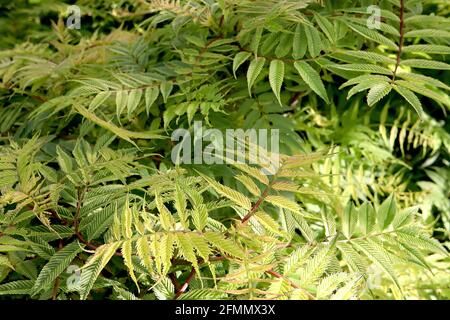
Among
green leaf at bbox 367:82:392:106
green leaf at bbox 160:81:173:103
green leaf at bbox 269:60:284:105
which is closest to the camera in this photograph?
green leaf at bbox 367:82:392:106

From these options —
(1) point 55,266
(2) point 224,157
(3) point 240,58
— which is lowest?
(1) point 55,266

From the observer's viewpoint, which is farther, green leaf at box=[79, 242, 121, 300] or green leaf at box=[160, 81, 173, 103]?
green leaf at box=[160, 81, 173, 103]

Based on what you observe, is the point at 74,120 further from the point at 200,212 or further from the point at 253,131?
the point at 200,212

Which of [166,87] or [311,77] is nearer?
[311,77]

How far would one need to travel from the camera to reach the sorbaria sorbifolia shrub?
84 cm

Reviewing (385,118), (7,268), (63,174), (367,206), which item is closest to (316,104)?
(385,118)

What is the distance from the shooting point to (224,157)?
845mm

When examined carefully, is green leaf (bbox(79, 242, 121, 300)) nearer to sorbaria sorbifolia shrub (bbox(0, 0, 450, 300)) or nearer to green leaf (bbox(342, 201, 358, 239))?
sorbaria sorbifolia shrub (bbox(0, 0, 450, 300))

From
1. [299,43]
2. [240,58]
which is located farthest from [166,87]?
[299,43]

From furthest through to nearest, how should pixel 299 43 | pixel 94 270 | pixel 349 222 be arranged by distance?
pixel 299 43, pixel 349 222, pixel 94 270

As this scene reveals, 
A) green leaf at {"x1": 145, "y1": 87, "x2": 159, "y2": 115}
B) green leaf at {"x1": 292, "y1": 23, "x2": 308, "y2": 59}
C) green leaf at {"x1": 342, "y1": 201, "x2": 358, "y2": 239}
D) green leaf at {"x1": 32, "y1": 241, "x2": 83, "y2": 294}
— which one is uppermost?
→ green leaf at {"x1": 292, "y1": 23, "x2": 308, "y2": 59}

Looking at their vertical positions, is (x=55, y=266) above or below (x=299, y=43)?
below

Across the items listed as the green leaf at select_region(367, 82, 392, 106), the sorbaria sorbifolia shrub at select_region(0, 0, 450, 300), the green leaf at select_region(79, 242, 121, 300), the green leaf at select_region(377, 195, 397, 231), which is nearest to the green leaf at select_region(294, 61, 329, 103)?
the sorbaria sorbifolia shrub at select_region(0, 0, 450, 300)

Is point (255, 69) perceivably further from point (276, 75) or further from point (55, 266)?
point (55, 266)
